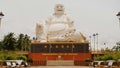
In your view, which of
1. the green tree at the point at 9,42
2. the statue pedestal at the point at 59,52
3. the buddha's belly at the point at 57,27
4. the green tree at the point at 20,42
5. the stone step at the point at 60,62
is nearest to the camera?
the stone step at the point at 60,62

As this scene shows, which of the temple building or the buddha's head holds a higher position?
the buddha's head

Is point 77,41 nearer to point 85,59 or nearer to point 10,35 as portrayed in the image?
point 85,59

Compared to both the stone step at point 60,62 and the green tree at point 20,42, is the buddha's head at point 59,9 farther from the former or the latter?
the green tree at point 20,42

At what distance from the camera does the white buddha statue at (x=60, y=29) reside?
133ft

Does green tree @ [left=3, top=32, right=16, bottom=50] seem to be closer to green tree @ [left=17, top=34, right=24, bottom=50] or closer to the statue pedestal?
green tree @ [left=17, top=34, right=24, bottom=50]

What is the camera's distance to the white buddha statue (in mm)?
40406

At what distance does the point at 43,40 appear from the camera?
40.7m

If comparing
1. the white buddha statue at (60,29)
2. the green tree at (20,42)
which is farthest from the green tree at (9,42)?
the white buddha statue at (60,29)

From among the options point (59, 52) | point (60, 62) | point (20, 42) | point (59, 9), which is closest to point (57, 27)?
point (59, 9)

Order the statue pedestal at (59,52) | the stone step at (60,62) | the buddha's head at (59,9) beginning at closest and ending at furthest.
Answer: the stone step at (60,62) → the statue pedestal at (59,52) → the buddha's head at (59,9)

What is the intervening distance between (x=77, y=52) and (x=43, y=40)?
17.2 feet

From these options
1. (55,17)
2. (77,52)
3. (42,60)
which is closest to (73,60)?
(77,52)

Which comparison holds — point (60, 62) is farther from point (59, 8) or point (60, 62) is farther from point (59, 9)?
point (59, 8)

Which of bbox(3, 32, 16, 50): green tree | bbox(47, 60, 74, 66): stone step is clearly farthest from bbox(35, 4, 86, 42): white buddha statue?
bbox(3, 32, 16, 50): green tree
